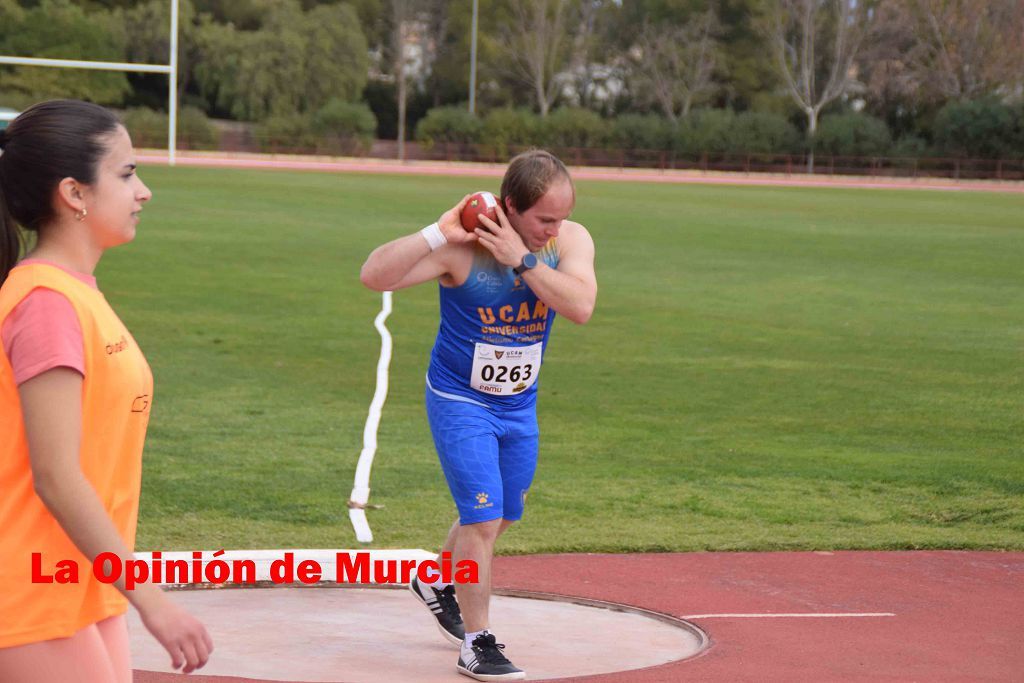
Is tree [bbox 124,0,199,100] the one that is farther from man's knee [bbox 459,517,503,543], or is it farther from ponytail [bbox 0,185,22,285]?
ponytail [bbox 0,185,22,285]

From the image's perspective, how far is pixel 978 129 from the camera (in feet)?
228

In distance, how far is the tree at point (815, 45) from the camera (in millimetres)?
78062

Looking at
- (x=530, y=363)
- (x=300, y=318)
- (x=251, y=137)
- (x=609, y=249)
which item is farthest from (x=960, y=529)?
(x=251, y=137)

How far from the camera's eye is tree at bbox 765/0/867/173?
78062mm

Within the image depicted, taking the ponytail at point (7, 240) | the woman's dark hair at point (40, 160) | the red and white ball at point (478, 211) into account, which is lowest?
the red and white ball at point (478, 211)

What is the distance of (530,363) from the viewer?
6047 mm

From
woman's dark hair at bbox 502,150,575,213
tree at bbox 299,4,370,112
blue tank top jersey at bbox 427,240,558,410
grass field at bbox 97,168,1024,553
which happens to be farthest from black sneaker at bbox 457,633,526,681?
tree at bbox 299,4,370,112

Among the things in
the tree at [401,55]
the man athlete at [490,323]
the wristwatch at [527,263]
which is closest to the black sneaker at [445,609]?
the man athlete at [490,323]

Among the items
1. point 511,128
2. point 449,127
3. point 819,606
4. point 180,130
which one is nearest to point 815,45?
point 511,128

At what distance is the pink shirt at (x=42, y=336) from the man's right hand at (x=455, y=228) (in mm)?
2899

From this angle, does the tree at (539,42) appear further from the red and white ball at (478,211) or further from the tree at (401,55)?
the red and white ball at (478,211)

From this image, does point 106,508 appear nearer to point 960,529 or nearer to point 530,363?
point 530,363

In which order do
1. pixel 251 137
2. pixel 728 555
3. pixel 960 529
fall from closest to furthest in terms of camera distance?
1. pixel 728 555
2. pixel 960 529
3. pixel 251 137

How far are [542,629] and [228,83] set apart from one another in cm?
7552
